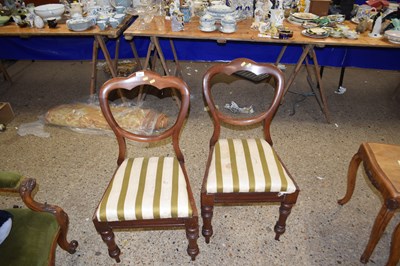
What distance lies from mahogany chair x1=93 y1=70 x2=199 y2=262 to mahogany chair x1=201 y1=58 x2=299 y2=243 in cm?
12

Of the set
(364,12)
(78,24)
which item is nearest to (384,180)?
(364,12)

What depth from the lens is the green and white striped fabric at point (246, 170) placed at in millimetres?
1329

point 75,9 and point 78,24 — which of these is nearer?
point 78,24

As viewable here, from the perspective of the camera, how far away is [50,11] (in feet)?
8.04

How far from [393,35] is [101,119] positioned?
7.49 ft

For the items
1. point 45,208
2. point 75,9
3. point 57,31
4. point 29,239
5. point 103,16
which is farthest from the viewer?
point 75,9

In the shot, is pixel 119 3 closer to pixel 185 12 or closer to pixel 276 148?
pixel 185 12

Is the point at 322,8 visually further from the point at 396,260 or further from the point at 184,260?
the point at 184,260

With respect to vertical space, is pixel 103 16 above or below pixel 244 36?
above

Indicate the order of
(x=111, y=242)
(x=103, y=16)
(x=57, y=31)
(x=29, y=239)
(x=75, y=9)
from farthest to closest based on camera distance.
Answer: (x=75, y=9), (x=103, y=16), (x=57, y=31), (x=111, y=242), (x=29, y=239)

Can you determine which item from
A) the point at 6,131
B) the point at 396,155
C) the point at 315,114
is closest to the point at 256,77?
the point at 315,114

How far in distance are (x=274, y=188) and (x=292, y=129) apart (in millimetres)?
Result: 1252

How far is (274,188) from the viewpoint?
1330mm

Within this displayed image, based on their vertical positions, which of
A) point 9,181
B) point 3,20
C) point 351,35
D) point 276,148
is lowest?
point 276,148
